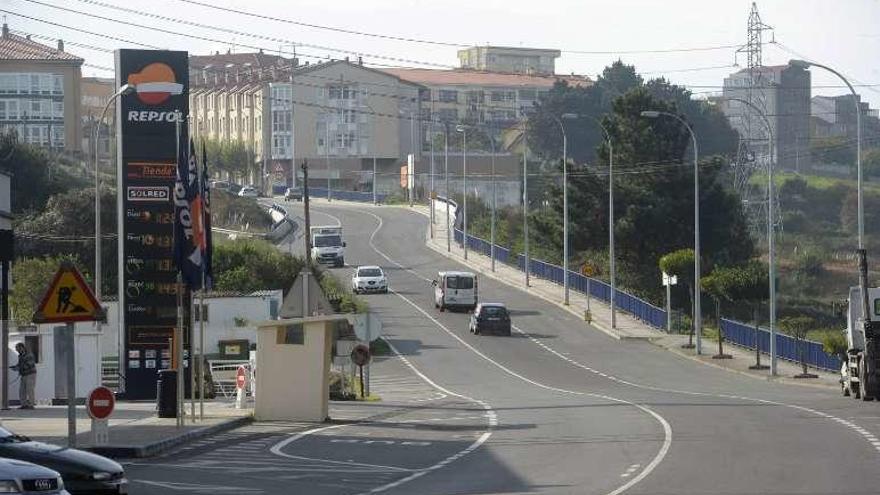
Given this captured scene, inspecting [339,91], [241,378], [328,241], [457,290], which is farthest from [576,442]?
[339,91]

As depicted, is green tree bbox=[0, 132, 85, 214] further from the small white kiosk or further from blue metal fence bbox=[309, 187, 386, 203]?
blue metal fence bbox=[309, 187, 386, 203]

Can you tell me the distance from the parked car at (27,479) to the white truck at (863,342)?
85.3ft

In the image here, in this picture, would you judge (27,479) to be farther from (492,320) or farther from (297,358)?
(492,320)

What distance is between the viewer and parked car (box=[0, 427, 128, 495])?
18.3m

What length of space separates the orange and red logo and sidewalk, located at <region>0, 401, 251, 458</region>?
33.9 ft

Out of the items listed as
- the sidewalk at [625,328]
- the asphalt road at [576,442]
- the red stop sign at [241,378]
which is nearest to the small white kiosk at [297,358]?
the asphalt road at [576,442]

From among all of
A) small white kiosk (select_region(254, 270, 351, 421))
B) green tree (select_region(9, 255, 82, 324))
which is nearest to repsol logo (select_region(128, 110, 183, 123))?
small white kiosk (select_region(254, 270, 351, 421))

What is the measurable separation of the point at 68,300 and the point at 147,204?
23.4 m

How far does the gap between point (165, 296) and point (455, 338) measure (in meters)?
26.7

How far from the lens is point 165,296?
45.3 metres

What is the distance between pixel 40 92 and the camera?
122375 mm

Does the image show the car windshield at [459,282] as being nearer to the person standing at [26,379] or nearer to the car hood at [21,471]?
the person standing at [26,379]

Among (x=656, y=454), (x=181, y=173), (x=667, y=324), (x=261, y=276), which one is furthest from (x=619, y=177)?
(x=656, y=454)

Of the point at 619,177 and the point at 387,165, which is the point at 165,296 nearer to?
the point at 619,177
